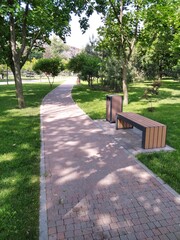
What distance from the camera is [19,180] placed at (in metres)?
4.82

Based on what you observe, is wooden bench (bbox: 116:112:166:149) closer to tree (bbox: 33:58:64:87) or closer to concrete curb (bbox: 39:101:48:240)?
concrete curb (bbox: 39:101:48:240)

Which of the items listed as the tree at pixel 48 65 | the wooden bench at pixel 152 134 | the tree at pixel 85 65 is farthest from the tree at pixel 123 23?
the tree at pixel 48 65

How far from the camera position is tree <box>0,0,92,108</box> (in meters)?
11.4

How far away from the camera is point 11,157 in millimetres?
6043

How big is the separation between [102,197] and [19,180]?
5.77ft

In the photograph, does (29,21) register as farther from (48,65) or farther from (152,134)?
(48,65)

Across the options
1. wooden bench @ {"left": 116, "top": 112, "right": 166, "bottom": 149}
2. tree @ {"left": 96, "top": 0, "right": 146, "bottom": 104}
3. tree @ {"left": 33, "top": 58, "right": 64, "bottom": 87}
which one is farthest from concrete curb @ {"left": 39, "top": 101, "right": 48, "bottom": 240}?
tree @ {"left": 33, "top": 58, "right": 64, "bottom": 87}

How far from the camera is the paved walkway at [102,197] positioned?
340 cm

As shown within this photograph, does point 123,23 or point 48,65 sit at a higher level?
point 123,23

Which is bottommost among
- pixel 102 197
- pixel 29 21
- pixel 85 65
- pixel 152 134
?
pixel 102 197

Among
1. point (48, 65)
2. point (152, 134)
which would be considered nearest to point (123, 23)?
point (152, 134)

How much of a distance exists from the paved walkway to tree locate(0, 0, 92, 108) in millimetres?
7111

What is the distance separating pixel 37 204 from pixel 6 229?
68 centimetres

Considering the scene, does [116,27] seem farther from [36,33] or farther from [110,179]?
[110,179]
